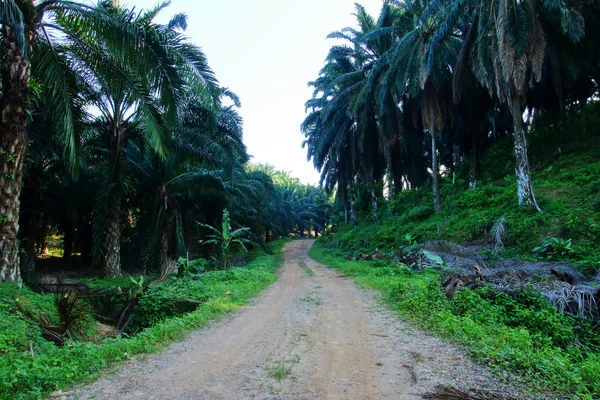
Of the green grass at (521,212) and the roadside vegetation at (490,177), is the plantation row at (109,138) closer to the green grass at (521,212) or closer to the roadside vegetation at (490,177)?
the roadside vegetation at (490,177)

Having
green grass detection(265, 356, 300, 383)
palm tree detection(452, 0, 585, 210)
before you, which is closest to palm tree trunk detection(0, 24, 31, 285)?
green grass detection(265, 356, 300, 383)

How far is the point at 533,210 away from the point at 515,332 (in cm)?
1010

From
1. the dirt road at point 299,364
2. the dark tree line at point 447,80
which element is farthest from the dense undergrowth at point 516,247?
the dark tree line at point 447,80

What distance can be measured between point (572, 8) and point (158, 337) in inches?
688

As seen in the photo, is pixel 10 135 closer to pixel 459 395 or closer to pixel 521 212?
pixel 459 395

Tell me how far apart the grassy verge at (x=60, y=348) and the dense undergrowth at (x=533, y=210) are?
9.14m

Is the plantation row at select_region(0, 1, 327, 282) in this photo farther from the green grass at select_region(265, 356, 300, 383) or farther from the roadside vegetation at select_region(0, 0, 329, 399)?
the green grass at select_region(265, 356, 300, 383)

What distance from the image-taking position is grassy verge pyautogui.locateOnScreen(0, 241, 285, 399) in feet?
12.5

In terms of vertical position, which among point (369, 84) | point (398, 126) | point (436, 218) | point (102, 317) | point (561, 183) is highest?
point (369, 84)

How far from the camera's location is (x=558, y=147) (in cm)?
2008

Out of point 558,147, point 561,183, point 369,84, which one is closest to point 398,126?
point 369,84

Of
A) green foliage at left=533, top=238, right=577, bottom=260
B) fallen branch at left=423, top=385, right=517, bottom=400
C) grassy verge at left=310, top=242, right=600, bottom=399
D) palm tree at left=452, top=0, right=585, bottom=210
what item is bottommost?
fallen branch at left=423, top=385, right=517, bottom=400

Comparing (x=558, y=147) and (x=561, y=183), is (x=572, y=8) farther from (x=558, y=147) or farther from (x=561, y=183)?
(x=558, y=147)

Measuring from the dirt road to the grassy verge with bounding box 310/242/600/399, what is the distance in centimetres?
38
